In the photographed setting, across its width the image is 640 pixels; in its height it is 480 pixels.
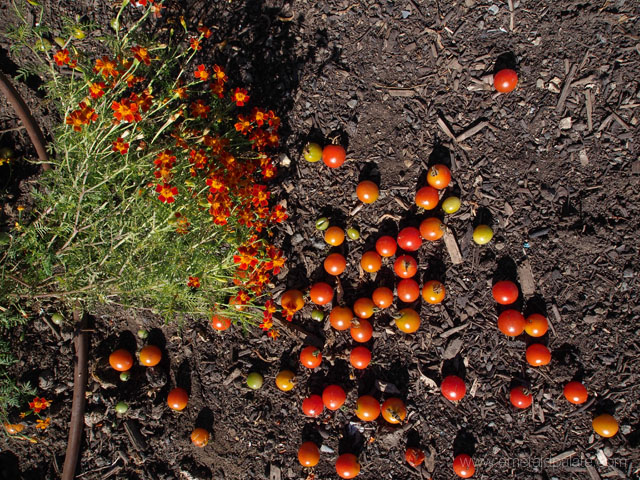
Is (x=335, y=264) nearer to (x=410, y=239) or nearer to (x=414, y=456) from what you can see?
(x=410, y=239)

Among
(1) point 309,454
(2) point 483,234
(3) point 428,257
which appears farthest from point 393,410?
(2) point 483,234

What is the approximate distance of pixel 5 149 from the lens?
429 cm

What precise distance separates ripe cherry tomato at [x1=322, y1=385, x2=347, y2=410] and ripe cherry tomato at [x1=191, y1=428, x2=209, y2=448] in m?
Answer: 1.15

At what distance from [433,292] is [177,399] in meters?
2.54

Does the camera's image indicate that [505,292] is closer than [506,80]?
Yes

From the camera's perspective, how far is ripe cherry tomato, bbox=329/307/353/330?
401 cm

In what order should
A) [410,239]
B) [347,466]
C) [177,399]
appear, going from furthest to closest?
[177,399] → [410,239] → [347,466]

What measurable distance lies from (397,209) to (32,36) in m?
4.08

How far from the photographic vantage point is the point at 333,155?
4121 millimetres

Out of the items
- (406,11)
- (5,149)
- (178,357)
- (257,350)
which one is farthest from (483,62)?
(5,149)

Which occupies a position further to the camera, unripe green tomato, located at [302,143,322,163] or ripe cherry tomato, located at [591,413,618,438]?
unripe green tomato, located at [302,143,322,163]

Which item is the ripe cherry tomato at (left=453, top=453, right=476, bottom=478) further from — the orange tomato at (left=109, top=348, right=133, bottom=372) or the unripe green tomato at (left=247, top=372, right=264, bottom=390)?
the orange tomato at (left=109, top=348, right=133, bottom=372)

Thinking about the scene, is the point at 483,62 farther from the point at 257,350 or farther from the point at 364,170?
the point at 257,350

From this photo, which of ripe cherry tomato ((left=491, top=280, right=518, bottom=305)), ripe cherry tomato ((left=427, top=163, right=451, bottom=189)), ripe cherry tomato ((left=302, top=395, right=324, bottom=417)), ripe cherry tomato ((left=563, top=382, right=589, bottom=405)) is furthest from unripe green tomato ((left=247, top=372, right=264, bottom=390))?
ripe cherry tomato ((left=563, top=382, right=589, bottom=405))
